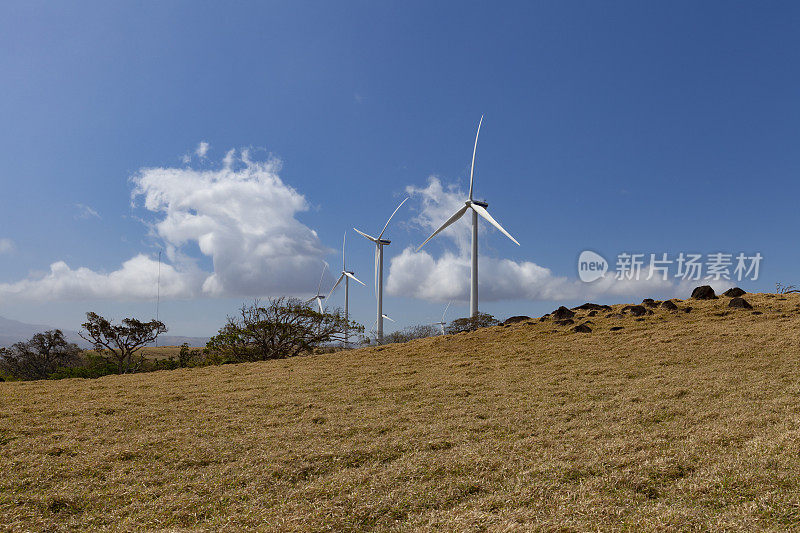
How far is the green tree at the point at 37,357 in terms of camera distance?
29.7 m

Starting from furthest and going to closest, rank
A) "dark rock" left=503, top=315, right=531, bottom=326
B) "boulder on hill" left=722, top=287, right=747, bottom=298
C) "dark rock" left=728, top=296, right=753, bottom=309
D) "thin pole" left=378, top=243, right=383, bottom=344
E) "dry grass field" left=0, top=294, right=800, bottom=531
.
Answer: "thin pole" left=378, top=243, right=383, bottom=344
"dark rock" left=503, top=315, right=531, bottom=326
"boulder on hill" left=722, top=287, right=747, bottom=298
"dark rock" left=728, top=296, right=753, bottom=309
"dry grass field" left=0, top=294, right=800, bottom=531

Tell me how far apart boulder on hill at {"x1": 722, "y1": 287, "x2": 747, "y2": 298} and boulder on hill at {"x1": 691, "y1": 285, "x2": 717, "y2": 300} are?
0.61 meters

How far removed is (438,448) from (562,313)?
48.0ft

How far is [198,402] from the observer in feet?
35.8

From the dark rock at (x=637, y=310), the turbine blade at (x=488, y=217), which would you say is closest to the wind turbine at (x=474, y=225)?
the turbine blade at (x=488, y=217)

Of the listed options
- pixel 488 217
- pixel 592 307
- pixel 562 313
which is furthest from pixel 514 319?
pixel 488 217

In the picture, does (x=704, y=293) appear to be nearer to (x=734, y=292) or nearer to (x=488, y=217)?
(x=734, y=292)

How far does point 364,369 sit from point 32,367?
91.2 feet

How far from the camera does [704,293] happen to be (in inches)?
774

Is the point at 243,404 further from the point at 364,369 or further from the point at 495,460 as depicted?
the point at 495,460

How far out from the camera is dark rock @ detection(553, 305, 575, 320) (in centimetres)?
1961

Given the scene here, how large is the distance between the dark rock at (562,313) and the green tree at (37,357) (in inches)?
1204

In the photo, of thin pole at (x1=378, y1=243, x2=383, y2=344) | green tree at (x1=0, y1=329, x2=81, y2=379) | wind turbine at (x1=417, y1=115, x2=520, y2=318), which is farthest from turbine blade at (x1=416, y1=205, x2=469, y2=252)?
green tree at (x1=0, y1=329, x2=81, y2=379)

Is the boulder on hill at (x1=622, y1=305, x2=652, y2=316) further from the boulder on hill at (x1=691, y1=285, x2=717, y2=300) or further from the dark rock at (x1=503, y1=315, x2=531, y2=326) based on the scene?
the dark rock at (x1=503, y1=315, x2=531, y2=326)
